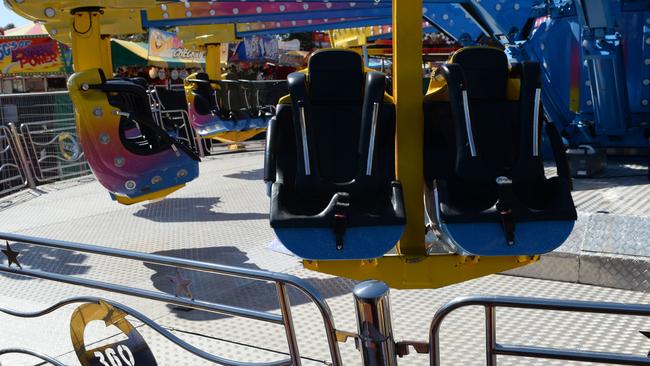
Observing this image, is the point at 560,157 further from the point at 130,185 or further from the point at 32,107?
the point at 32,107

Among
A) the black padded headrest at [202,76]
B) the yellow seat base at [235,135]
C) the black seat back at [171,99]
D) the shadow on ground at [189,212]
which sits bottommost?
the shadow on ground at [189,212]

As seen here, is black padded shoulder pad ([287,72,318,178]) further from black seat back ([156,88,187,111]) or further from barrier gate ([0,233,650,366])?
black seat back ([156,88,187,111])

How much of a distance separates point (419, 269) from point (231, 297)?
1.41 metres

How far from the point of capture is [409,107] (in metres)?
3.40

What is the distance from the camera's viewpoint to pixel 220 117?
1038 centimetres

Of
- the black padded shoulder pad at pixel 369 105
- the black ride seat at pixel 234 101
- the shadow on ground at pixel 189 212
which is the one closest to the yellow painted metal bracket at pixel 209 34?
the black ride seat at pixel 234 101

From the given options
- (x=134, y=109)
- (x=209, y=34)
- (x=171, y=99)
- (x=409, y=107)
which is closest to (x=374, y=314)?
(x=409, y=107)

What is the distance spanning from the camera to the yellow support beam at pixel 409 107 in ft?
11.0

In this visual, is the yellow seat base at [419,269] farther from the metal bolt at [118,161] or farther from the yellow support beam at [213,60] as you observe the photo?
the yellow support beam at [213,60]

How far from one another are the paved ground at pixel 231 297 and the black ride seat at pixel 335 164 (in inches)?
23.2

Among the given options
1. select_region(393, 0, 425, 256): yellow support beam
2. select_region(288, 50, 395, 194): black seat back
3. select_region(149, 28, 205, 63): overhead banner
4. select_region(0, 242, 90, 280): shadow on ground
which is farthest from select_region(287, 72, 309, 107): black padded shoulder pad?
select_region(149, 28, 205, 63): overhead banner

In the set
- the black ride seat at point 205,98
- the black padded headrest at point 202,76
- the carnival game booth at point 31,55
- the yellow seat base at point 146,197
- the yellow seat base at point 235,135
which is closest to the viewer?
the yellow seat base at point 146,197

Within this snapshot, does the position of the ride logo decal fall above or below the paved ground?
above

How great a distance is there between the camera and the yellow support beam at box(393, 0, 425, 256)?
3.36 metres
